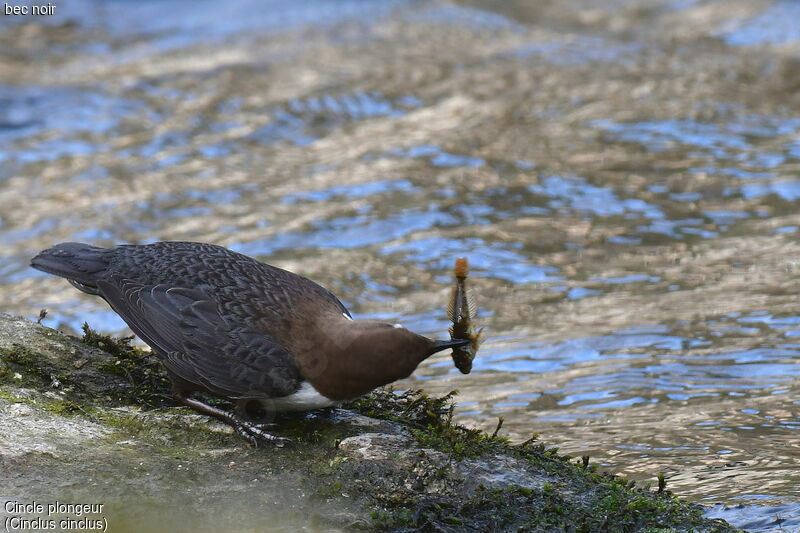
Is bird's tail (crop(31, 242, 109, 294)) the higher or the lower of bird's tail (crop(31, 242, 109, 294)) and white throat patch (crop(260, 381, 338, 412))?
the higher

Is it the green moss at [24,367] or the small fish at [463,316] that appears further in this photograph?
the green moss at [24,367]

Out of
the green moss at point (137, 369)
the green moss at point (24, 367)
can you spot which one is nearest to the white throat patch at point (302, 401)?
the green moss at point (137, 369)

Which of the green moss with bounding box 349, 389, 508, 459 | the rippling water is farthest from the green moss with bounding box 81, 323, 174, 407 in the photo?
the rippling water

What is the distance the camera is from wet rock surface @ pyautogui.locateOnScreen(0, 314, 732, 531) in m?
3.47

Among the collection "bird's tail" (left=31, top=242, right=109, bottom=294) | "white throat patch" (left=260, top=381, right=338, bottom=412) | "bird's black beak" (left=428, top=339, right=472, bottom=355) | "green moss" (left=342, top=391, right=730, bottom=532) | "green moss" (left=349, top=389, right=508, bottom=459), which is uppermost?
"bird's tail" (left=31, top=242, right=109, bottom=294)

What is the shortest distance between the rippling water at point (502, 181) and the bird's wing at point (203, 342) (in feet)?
5.87

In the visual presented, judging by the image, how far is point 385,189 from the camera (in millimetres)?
9672

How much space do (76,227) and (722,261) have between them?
5.50 meters

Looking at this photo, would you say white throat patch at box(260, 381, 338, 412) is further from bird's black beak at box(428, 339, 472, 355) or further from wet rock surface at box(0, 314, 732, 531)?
bird's black beak at box(428, 339, 472, 355)

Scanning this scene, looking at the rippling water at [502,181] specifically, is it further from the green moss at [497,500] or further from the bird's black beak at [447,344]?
the bird's black beak at [447,344]

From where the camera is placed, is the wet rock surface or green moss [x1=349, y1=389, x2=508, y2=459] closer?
the wet rock surface

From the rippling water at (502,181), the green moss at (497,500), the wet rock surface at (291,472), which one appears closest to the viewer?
the wet rock surface at (291,472)

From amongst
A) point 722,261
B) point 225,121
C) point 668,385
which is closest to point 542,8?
point 225,121

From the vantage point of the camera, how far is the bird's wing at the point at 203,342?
3873 mm
